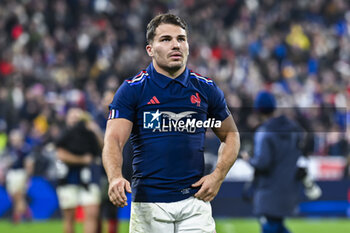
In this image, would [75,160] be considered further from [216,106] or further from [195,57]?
[195,57]

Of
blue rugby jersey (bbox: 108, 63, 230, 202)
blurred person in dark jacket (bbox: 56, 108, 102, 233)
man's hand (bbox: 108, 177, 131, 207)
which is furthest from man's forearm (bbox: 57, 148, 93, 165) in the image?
man's hand (bbox: 108, 177, 131, 207)

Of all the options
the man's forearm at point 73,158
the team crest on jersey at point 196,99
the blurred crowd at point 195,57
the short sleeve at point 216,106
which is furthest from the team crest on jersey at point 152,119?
the blurred crowd at point 195,57

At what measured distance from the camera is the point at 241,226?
13.0 metres

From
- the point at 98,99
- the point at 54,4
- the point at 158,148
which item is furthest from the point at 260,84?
the point at 158,148

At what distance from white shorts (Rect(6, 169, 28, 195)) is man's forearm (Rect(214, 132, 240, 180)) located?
996 cm

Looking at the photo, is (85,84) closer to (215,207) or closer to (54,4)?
(54,4)

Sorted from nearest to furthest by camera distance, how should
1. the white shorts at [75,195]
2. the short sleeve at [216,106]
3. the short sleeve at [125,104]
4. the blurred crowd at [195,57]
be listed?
1. the short sleeve at [125,104]
2. the short sleeve at [216,106]
3. the white shorts at [75,195]
4. the blurred crowd at [195,57]

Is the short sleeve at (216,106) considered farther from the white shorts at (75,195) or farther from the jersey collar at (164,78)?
the white shorts at (75,195)

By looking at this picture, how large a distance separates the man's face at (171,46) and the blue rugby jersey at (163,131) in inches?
3.9

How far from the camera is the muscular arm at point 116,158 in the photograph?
11.5ft

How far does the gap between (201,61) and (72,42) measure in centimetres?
397

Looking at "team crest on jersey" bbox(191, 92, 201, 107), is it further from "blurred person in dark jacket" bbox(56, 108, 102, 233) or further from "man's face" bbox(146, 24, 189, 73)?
"blurred person in dark jacket" bbox(56, 108, 102, 233)

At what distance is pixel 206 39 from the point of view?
2152 centimetres

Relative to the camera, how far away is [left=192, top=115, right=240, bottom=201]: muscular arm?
3.89 metres
